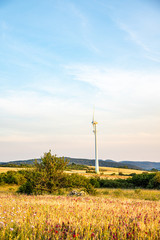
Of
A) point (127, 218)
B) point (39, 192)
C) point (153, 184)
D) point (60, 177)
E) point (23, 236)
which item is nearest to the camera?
point (23, 236)

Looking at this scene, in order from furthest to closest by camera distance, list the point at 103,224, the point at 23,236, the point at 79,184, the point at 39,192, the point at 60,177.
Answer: the point at 79,184
the point at 60,177
the point at 39,192
the point at 103,224
the point at 23,236

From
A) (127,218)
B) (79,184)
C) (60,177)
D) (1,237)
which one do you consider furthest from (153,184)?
(1,237)

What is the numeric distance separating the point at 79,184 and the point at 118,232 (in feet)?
47.0

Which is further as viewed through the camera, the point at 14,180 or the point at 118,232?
the point at 14,180

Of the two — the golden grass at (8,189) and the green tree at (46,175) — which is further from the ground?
the green tree at (46,175)

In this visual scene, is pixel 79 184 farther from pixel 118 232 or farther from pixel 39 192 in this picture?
pixel 118 232

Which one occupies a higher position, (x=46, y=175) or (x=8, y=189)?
(x=46, y=175)

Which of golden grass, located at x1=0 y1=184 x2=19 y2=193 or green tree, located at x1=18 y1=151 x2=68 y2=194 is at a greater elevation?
green tree, located at x1=18 y1=151 x2=68 y2=194

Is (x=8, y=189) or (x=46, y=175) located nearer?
(x=46, y=175)

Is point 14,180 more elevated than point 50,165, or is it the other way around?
point 50,165

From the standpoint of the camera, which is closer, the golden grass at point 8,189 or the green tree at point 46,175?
the green tree at point 46,175

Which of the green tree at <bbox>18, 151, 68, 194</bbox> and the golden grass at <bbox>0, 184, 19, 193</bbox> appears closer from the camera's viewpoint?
the green tree at <bbox>18, 151, 68, 194</bbox>

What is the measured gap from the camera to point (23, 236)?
485cm

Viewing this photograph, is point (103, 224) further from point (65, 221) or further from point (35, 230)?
point (35, 230)
